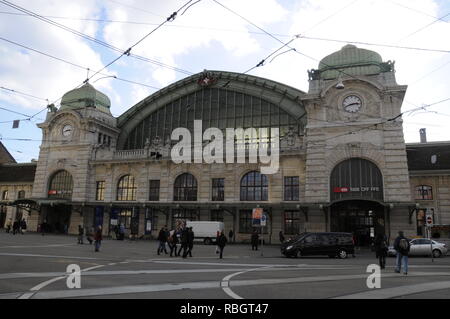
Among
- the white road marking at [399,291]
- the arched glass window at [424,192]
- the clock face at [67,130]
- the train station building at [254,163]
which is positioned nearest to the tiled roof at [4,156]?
the train station building at [254,163]

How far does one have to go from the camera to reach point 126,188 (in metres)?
44.9

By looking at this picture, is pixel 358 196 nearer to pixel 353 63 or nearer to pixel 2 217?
pixel 353 63

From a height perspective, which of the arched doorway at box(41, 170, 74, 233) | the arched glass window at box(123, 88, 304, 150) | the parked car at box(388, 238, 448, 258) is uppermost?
the arched glass window at box(123, 88, 304, 150)

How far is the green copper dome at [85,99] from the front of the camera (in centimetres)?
4850

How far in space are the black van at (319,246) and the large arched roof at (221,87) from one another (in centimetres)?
1843

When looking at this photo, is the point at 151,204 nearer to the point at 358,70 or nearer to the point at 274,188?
the point at 274,188

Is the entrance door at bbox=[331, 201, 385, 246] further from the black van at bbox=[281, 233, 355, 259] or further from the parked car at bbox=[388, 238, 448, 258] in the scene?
the black van at bbox=[281, 233, 355, 259]

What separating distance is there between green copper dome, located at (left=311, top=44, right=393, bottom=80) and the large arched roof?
432 centimetres

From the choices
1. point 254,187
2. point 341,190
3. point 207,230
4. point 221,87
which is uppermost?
point 221,87

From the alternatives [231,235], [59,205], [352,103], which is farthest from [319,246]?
[59,205]

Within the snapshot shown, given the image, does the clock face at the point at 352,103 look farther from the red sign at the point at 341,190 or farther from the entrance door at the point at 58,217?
the entrance door at the point at 58,217

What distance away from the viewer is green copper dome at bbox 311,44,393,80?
36344 mm

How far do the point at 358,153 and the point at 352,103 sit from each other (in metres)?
4.99

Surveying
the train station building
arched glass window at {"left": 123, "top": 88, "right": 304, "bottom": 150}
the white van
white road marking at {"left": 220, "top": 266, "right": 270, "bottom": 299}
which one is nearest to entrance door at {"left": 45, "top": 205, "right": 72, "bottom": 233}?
the train station building
